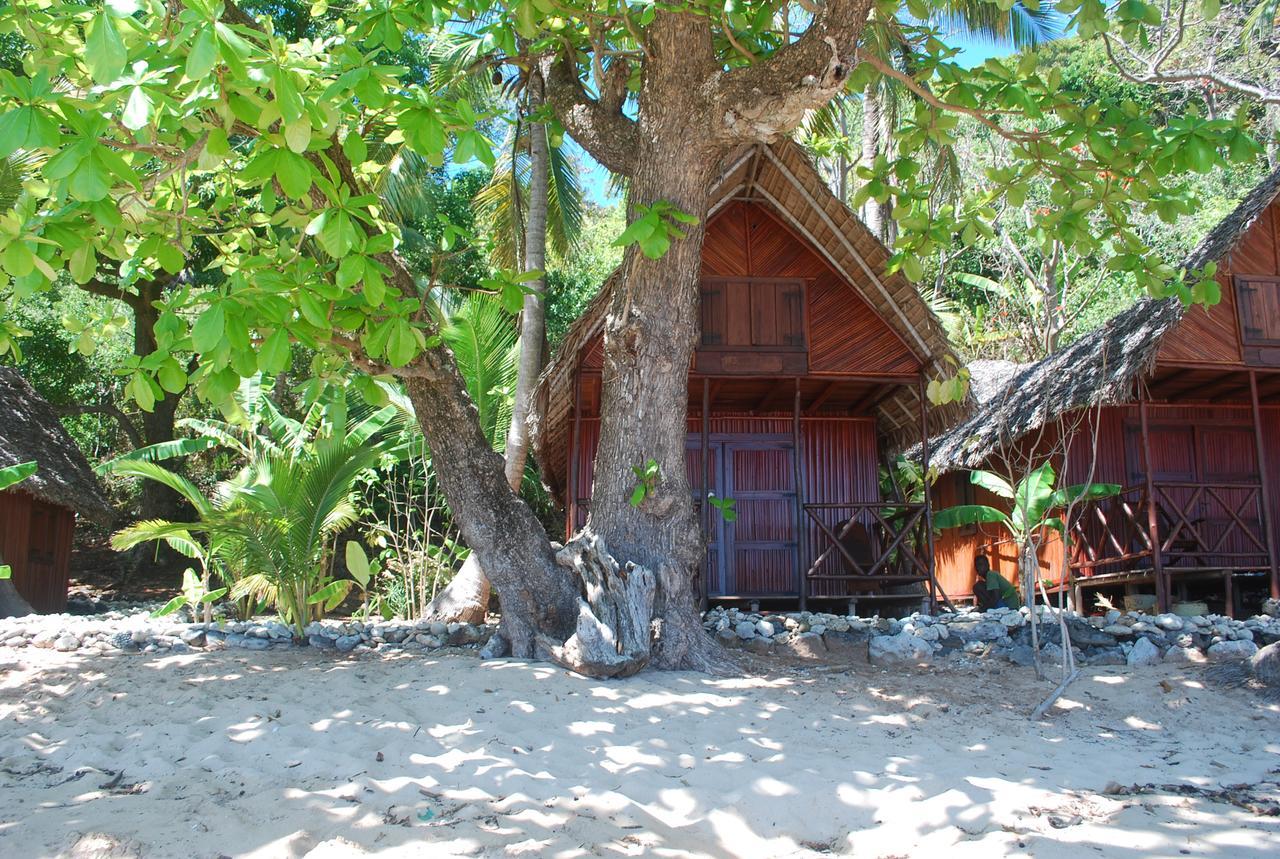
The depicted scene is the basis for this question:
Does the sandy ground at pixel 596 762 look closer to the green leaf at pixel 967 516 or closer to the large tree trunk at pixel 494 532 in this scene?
the large tree trunk at pixel 494 532

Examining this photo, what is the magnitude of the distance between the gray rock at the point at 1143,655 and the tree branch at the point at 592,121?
195 inches

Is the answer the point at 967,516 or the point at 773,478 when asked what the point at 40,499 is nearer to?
the point at 773,478

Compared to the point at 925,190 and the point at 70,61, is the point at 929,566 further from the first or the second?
the point at 70,61

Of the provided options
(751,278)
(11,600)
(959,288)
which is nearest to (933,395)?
(751,278)

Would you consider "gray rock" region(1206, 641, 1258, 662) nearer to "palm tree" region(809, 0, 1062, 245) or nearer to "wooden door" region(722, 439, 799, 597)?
"wooden door" region(722, 439, 799, 597)

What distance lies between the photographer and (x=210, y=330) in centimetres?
337

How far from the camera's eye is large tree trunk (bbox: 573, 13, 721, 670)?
604cm

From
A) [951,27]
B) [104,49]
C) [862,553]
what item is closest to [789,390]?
[862,553]

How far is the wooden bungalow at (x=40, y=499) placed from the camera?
1085 cm

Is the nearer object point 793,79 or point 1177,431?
point 793,79

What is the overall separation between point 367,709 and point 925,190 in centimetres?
448

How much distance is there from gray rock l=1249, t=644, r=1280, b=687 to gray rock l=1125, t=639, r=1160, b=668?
2.80 feet

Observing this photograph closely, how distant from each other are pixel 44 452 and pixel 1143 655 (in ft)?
38.2

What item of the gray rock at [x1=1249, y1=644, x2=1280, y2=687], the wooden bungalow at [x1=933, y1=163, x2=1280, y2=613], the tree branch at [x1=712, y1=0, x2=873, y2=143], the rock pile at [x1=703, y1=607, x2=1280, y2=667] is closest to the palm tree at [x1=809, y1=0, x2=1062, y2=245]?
the wooden bungalow at [x1=933, y1=163, x2=1280, y2=613]
